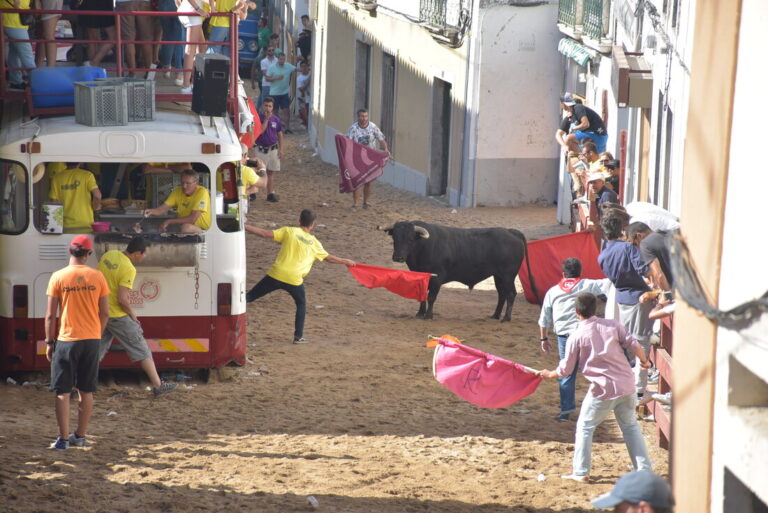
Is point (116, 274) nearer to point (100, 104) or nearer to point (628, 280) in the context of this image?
point (100, 104)

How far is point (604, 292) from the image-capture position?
35.2 ft

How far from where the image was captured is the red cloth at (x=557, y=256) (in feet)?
47.6

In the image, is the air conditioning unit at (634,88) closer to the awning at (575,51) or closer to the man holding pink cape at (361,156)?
the awning at (575,51)

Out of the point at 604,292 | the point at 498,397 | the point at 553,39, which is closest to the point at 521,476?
the point at 498,397

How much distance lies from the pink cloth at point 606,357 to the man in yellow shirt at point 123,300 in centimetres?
374

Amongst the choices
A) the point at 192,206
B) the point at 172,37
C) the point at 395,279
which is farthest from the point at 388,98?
the point at 192,206

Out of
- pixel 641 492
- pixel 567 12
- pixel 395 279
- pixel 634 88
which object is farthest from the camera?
pixel 567 12

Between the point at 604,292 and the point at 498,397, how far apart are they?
1805 mm

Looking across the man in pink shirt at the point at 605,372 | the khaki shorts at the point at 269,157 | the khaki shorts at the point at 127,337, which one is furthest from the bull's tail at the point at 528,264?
the khaki shorts at the point at 269,157

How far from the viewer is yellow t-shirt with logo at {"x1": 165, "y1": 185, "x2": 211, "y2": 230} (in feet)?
35.4

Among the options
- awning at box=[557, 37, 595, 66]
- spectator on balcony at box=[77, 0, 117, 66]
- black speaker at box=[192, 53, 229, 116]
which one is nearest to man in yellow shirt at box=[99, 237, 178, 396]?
black speaker at box=[192, 53, 229, 116]

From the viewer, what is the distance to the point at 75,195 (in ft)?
35.0

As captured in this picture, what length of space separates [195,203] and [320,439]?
242cm

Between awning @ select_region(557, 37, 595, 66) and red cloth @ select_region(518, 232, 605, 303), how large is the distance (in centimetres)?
529
